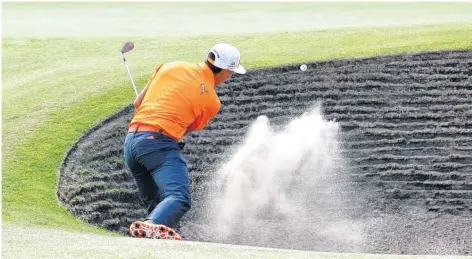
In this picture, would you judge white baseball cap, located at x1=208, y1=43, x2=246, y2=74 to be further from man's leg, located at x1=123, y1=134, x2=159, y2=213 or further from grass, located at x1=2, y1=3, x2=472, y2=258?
grass, located at x1=2, y1=3, x2=472, y2=258

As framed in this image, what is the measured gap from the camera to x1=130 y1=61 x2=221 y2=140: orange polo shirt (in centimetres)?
1081

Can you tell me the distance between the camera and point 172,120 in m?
10.8

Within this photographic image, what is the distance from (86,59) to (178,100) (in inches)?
320

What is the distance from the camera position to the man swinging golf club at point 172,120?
10672 mm

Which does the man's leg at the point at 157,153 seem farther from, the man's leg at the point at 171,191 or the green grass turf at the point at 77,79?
the green grass turf at the point at 77,79

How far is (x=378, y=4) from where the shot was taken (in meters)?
27.6

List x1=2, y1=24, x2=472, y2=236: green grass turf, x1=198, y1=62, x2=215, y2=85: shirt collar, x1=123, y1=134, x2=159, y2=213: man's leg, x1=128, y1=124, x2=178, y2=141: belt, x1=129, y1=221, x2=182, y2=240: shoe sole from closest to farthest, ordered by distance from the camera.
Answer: x1=129, y1=221, x2=182, y2=240: shoe sole → x1=128, y1=124, x2=178, y2=141: belt → x1=123, y1=134, x2=159, y2=213: man's leg → x1=198, y1=62, x2=215, y2=85: shirt collar → x1=2, y1=24, x2=472, y2=236: green grass turf

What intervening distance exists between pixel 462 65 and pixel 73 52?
23.1 ft

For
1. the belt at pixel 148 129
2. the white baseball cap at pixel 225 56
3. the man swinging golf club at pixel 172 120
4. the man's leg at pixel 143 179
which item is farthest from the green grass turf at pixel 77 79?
the white baseball cap at pixel 225 56

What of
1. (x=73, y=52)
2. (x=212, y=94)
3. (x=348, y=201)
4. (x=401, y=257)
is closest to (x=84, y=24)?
(x=73, y=52)

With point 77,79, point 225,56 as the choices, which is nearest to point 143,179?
point 225,56

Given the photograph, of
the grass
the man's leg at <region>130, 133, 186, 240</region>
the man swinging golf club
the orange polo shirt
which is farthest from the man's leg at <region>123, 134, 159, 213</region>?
the grass

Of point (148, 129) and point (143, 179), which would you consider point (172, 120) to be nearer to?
point (148, 129)

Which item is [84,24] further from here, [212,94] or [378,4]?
[212,94]
